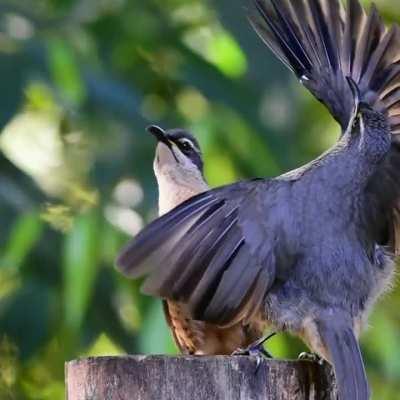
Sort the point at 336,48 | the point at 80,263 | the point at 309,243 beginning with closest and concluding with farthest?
the point at 309,243
the point at 336,48
the point at 80,263

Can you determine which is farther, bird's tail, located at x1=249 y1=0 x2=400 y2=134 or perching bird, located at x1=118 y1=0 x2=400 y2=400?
bird's tail, located at x1=249 y1=0 x2=400 y2=134

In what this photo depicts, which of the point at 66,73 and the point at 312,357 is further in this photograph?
the point at 66,73

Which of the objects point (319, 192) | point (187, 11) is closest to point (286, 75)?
point (187, 11)

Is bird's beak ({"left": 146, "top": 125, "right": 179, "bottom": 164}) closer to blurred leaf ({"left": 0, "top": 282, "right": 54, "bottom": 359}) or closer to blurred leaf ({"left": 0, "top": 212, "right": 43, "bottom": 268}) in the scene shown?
blurred leaf ({"left": 0, "top": 212, "right": 43, "bottom": 268})

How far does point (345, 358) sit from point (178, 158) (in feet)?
3.41

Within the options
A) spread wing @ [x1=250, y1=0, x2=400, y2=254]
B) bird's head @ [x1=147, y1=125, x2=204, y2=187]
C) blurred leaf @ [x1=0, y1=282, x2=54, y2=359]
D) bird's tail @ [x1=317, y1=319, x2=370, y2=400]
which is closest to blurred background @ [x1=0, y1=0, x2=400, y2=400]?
blurred leaf @ [x1=0, y1=282, x2=54, y2=359]

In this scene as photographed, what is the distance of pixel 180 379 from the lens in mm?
2920

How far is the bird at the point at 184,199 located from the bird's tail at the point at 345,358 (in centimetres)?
16

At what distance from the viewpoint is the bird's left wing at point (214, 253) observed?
3188 mm

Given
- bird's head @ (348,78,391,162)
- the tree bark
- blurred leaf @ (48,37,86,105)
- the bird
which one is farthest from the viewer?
blurred leaf @ (48,37,86,105)

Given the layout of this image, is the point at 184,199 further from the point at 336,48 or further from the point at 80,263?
the point at 80,263

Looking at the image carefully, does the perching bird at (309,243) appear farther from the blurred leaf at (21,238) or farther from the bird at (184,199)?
the blurred leaf at (21,238)

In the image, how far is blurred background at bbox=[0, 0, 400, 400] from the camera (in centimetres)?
470

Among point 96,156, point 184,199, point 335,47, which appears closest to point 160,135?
point 184,199
